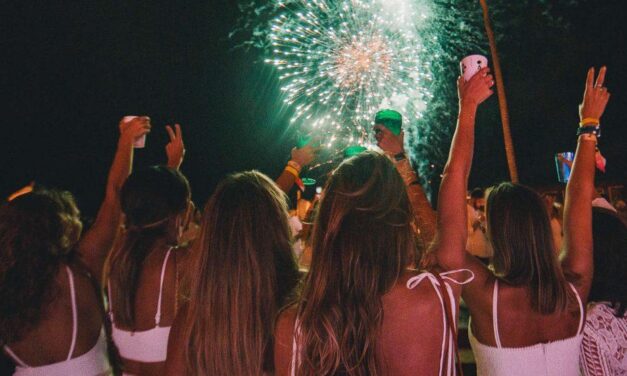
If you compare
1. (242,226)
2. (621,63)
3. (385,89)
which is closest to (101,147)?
(385,89)

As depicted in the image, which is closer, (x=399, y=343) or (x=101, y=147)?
(x=399, y=343)

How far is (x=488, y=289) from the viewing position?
207 centimetres

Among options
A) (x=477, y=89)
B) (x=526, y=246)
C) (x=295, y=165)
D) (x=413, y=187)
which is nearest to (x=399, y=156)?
(x=413, y=187)

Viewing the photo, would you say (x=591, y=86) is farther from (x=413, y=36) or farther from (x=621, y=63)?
(x=621, y=63)

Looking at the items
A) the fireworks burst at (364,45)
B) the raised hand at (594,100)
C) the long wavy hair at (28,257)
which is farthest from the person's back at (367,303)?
the fireworks burst at (364,45)

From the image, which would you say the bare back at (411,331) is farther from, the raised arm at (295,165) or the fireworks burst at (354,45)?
the fireworks burst at (354,45)

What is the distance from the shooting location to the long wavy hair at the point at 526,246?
2016mm

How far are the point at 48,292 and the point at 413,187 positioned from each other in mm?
2133

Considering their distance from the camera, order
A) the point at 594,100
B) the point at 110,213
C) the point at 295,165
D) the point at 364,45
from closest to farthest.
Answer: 1. the point at 594,100
2. the point at 110,213
3. the point at 295,165
4. the point at 364,45

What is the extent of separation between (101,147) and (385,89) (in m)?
12.1

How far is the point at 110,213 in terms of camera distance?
2.49 metres

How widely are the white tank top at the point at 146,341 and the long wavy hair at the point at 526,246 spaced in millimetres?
1845

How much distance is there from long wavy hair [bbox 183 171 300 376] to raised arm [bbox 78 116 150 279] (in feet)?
3.15

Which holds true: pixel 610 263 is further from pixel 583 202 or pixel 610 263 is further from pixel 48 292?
pixel 48 292
